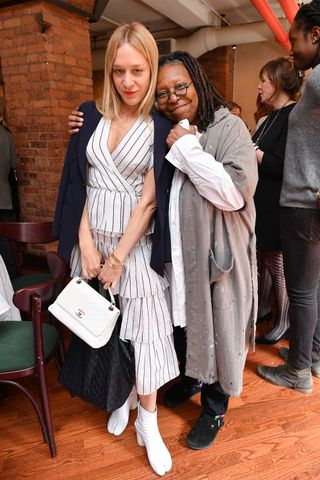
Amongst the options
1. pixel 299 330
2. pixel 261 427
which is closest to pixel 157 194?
pixel 299 330

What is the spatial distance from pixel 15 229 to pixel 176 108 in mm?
1364

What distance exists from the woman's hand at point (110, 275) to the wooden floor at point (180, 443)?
784mm

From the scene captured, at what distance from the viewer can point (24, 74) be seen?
3.30 metres

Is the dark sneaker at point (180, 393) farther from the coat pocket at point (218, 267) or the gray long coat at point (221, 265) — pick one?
the coat pocket at point (218, 267)

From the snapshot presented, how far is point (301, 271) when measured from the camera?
64.0 inches

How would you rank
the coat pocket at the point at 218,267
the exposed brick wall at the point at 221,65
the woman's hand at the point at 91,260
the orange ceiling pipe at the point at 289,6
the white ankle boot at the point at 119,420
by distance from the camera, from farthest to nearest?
the exposed brick wall at the point at 221,65
the orange ceiling pipe at the point at 289,6
the white ankle boot at the point at 119,420
the woman's hand at the point at 91,260
the coat pocket at the point at 218,267

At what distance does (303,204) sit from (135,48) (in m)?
0.95

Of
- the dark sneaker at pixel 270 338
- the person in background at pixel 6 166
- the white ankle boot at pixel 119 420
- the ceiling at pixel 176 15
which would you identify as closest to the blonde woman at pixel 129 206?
the white ankle boot at pixel 119 420

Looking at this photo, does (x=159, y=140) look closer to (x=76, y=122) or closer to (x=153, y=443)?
(x=76, y=122)

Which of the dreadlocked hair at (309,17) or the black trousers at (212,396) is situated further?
the black trousers at (212,396)

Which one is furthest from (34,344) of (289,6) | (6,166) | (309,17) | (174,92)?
(289,6)

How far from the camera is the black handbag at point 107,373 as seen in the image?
1410mm

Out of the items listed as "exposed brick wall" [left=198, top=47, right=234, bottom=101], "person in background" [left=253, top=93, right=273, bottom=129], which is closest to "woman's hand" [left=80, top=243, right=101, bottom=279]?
"person in background" [left=253, top=93, right=273, bottom=129]

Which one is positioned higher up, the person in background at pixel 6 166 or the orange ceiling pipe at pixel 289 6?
the orange ceiling pipe at pixel 289 6
